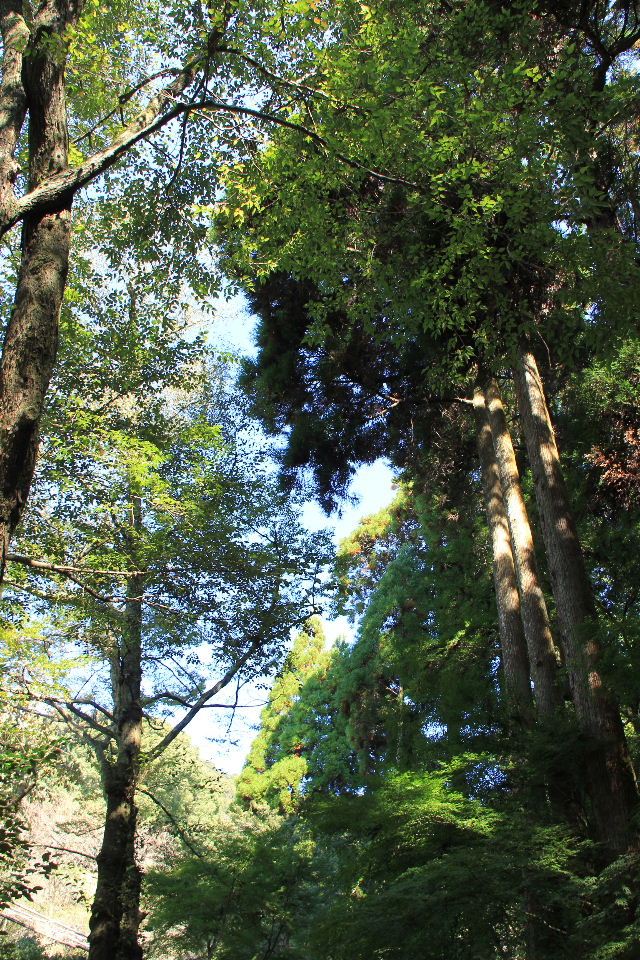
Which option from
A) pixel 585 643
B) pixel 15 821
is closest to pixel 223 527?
pixel 15 821

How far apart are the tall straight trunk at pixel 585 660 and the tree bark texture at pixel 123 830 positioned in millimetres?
4508

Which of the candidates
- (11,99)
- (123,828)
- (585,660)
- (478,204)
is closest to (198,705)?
(123,828)

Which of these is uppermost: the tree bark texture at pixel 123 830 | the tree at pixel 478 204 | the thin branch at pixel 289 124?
the tree at pixel 478 204

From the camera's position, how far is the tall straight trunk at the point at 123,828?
8.33m

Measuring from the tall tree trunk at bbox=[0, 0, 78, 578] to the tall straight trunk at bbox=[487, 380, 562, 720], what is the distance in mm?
4887

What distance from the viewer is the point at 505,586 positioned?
7898 mm

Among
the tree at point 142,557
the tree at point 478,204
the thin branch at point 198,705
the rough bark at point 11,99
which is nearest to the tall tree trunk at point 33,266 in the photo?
the rough bark at point 11,99

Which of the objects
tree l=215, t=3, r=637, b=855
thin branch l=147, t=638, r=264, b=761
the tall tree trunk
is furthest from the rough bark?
thin branch l=147, t=638, r=264, b=761

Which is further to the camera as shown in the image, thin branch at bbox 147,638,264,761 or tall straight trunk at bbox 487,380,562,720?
thin branch at bbox 147,638,264,761

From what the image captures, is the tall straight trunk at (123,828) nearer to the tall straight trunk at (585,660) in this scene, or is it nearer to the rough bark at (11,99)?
the tall straight trunk at (585,660)

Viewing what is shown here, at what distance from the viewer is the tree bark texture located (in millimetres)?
8344

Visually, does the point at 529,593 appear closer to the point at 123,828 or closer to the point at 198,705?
the point at 198,705

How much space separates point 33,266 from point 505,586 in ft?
21.3

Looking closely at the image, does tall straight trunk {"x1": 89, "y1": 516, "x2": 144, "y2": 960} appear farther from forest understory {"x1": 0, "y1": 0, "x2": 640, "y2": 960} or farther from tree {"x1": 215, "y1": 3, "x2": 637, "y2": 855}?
tree {"x1": 215, "y1": 3, "x2": 637, "y2": 855}
